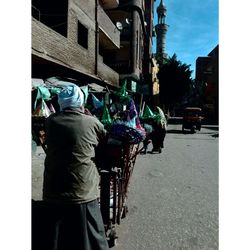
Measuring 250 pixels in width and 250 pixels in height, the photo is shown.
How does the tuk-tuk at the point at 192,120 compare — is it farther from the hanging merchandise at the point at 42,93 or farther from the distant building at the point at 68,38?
the hanging merchandise at the point at 42,93

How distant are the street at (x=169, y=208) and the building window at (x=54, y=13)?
6376mm

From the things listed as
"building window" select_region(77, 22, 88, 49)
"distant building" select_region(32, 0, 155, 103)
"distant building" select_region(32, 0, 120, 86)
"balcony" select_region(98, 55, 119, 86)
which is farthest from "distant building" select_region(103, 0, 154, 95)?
"building window" select_region(77, 22, 88, 49)

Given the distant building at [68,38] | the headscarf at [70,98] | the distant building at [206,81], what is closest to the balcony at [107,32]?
the distant building at [68,38]

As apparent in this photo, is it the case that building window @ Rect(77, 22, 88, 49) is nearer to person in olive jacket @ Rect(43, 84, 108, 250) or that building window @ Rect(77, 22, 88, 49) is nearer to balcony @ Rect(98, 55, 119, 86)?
balcony @ Rect(98, 55, 119, 86)

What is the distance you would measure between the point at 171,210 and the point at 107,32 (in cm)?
1547

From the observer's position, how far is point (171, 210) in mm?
4988

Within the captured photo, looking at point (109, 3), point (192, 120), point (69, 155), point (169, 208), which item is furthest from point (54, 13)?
point (192, 120)

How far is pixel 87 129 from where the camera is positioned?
2.64 meters

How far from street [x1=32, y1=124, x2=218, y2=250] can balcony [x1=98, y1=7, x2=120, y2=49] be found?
429 inches

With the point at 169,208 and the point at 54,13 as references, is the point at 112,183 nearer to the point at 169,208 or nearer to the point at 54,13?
the point at 169,208

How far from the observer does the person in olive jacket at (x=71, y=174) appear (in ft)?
8.55

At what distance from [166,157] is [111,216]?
287 inches

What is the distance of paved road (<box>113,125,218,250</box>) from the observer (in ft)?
12.5

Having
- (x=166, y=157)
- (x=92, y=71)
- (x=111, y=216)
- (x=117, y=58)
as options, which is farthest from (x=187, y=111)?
(x=111, y=216)
